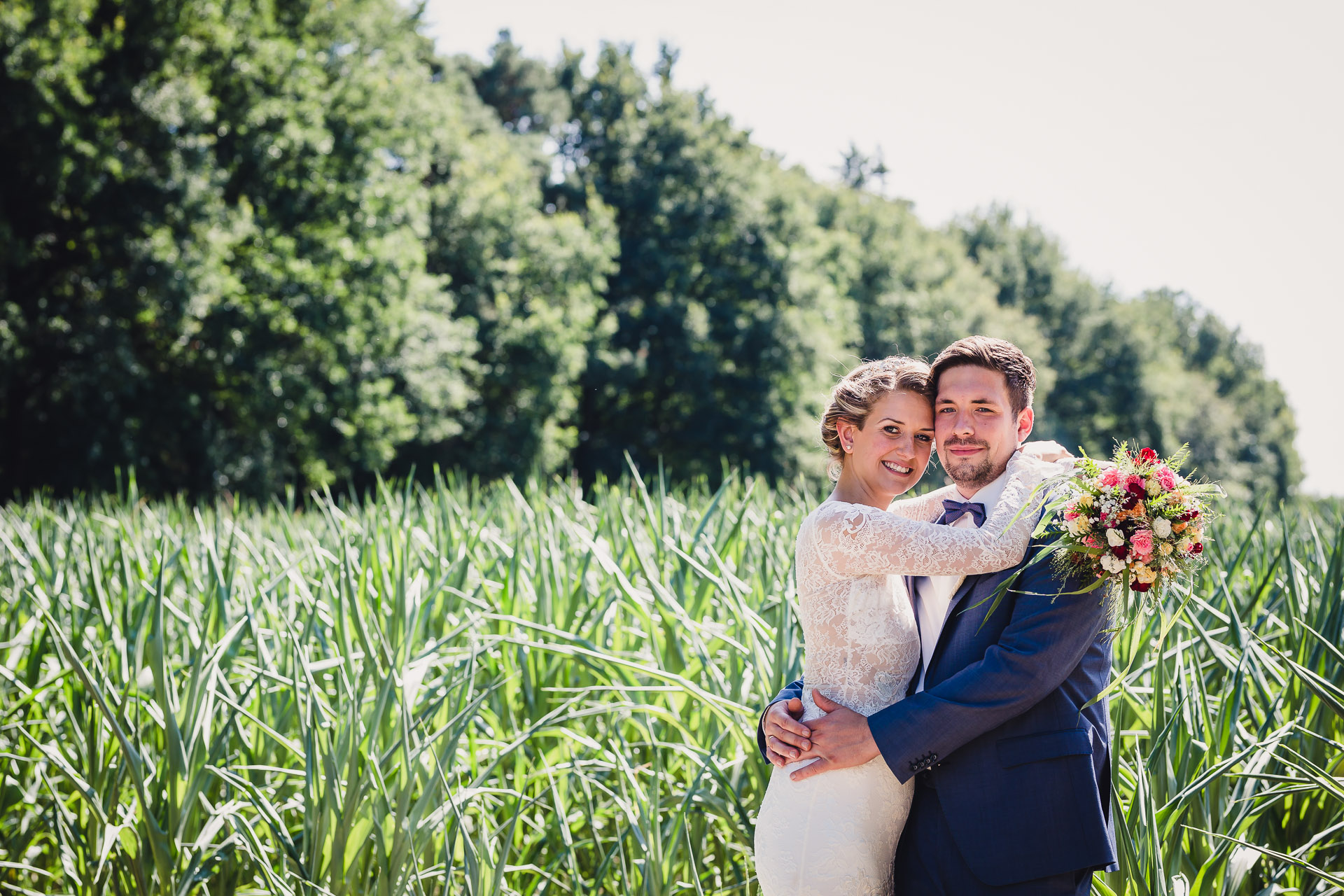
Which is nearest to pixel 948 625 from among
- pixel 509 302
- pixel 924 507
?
pixel 924 507

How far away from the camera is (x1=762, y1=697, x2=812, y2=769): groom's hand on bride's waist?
2016 millimetres

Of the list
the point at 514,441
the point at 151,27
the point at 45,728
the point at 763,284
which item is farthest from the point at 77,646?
the point at 763,284

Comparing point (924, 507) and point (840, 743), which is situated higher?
point (924, 507)

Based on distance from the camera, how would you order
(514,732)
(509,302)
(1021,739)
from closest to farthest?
(1021,739)
(514,732)
(509,302)

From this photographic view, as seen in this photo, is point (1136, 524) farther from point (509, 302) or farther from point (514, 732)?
point (509, 302)

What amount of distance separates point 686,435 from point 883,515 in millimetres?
22775

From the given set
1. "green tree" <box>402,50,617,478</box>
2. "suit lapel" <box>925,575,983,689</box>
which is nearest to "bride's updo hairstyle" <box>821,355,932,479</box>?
"suit lapel" <box>925,575,983,689</box>

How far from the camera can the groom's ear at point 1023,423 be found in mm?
2252

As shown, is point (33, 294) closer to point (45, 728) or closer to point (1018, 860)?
point (45, 728)

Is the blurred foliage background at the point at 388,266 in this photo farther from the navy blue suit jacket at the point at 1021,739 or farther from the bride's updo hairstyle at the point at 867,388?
the navy blue suit jacket at the point at 1021,739

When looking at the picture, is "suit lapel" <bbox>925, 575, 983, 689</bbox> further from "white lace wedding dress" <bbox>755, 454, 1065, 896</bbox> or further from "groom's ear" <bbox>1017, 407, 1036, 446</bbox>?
"groom's ear" <bbox>1017, 407, 1036, 446</bbox>

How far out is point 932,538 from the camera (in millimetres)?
1998

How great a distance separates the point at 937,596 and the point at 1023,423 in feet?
1.55

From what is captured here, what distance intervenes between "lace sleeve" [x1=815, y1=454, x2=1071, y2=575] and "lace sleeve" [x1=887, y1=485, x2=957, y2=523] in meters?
0.38
